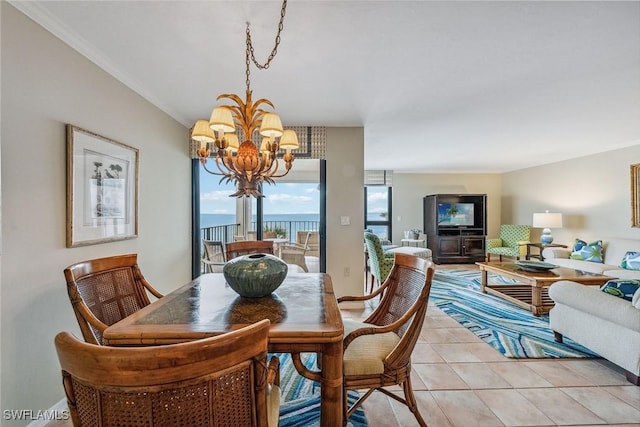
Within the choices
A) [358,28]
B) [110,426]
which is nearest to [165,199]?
[358,28]

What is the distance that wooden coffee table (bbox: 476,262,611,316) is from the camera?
3.48 meters

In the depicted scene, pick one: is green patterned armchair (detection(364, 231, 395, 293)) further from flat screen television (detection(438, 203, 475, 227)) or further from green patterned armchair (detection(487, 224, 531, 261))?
green patterned armchair (detection(487, 224, 531, 261))

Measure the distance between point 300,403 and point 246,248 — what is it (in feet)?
4.37

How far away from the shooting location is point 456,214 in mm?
7266

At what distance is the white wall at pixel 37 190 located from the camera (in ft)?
5.13

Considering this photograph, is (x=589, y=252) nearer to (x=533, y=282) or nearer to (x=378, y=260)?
(x=533, y=282)

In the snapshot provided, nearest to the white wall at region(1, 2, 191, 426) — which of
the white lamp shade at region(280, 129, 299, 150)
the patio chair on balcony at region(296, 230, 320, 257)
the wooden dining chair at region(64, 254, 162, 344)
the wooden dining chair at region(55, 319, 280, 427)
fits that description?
the wooden dining chair at region(64, 254, 162, 344)

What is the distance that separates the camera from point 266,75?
246cm

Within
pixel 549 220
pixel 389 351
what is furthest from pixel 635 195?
pixel 389 351

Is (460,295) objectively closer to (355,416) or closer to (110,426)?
(355,416)

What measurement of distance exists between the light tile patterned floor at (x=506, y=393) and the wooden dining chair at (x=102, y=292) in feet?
5.39

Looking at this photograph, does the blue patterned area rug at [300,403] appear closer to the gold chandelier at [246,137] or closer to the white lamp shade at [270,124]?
the gold chandelier at [246,137]

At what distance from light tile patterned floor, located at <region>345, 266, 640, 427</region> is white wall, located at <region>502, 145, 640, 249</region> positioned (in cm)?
383

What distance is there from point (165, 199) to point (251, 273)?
2.22 metres
